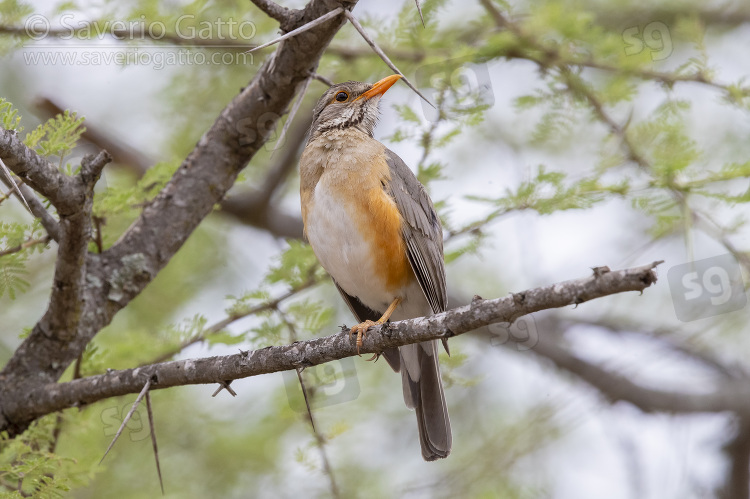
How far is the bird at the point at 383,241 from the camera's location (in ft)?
17.9

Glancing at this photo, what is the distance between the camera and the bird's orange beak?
21.1 ft

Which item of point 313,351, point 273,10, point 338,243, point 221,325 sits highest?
point 273,10

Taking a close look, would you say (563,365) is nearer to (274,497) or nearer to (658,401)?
(658,401)

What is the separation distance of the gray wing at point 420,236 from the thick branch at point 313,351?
3.65 feet

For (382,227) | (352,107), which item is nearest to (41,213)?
(382,227)

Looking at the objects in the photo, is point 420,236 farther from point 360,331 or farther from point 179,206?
point 179,206

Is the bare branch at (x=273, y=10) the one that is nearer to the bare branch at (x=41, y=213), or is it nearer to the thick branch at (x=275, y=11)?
the thick branch at (x=275, y=11)

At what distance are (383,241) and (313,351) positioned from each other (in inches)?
59.4

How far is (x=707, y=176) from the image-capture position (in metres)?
5.35

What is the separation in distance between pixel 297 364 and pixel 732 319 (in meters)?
5.37

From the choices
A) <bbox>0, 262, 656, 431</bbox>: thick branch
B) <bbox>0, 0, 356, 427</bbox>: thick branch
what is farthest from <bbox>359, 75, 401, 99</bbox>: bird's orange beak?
<bbox>0, 262, 656, 431</bbox>: thick branch

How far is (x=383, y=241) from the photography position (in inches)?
214

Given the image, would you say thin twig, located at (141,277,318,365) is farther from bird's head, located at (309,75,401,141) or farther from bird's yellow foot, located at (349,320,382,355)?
bird's head, located at (309,75,401,141)

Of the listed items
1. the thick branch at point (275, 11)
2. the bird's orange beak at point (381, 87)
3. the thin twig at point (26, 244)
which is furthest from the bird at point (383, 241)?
the thin twig at point (26, 244)
